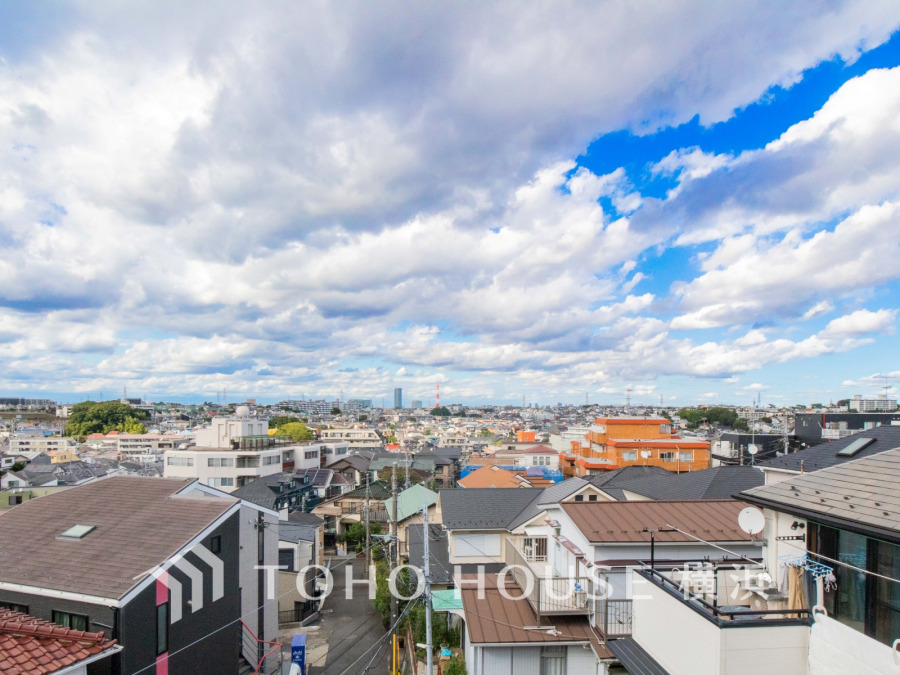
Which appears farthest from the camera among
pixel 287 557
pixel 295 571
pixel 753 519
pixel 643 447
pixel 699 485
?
pixel 643 447

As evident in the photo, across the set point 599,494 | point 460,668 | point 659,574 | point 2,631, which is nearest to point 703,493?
point 599,494

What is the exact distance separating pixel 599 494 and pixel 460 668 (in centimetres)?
1047

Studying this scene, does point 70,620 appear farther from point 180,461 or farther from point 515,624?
point 180,461

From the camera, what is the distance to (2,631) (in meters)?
7.74

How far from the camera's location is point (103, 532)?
35.9 ft

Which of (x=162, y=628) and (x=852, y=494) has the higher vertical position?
(x=852, y=494)

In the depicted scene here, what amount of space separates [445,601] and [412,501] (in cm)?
1252

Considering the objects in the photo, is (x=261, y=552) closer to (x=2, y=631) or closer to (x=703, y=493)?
(x=2, y=631)

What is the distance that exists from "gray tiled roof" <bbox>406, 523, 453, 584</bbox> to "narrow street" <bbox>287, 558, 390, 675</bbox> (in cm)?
281

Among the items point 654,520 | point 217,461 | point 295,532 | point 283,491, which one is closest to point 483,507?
point 295,532

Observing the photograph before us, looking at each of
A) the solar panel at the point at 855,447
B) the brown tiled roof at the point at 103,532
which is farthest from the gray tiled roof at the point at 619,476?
the brown tiled roof at the point at 103,532

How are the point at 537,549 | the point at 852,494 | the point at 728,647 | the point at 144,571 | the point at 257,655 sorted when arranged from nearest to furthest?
the point at 728,647
the point at 852,494
the point at 144,571
the point at 257,655
the point at 537,549

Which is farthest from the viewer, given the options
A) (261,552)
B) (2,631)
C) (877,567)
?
(261,552)

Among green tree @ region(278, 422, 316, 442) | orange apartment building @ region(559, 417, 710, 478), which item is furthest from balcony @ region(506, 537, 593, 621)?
green tree @ region(278, 422, 316, 442)
